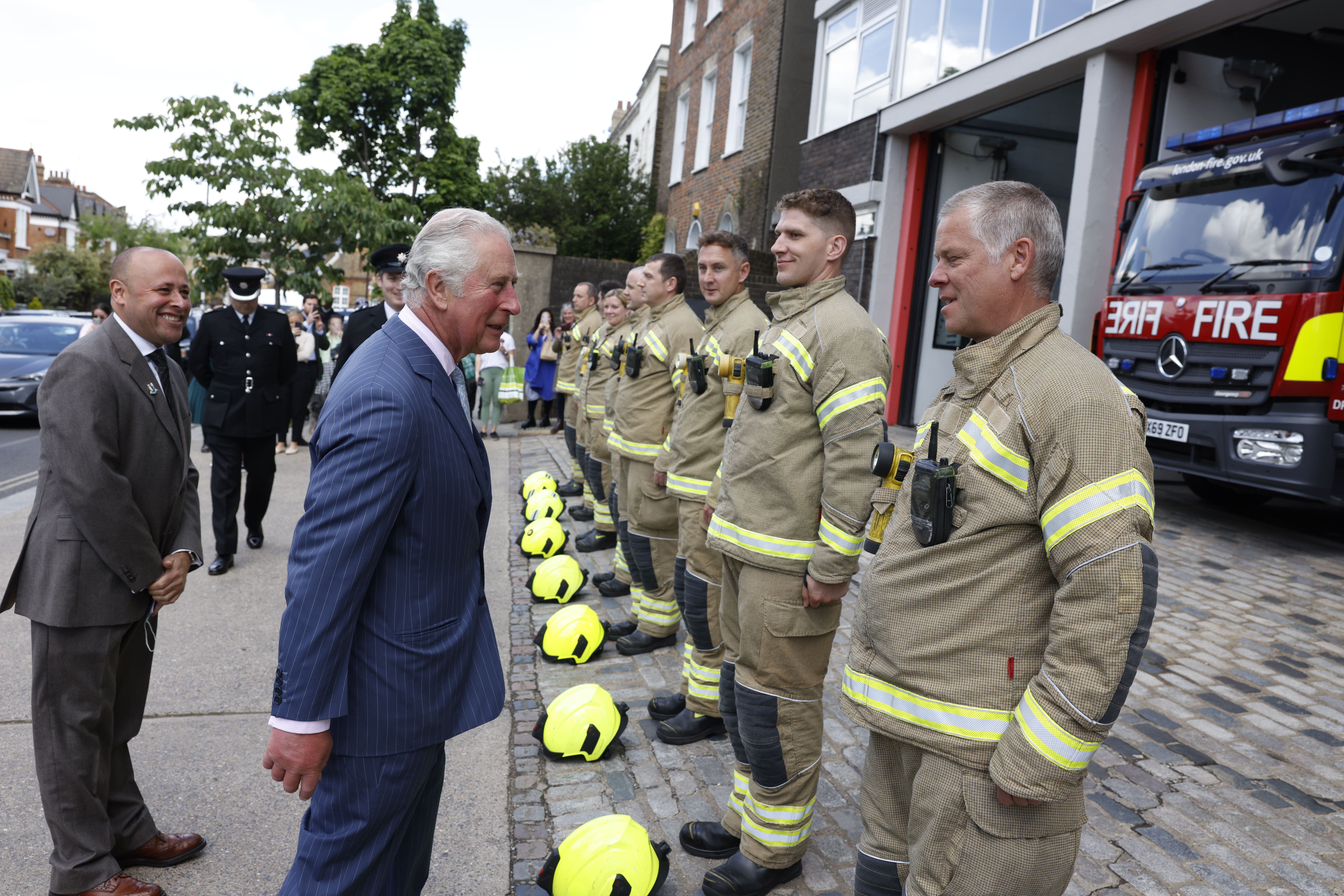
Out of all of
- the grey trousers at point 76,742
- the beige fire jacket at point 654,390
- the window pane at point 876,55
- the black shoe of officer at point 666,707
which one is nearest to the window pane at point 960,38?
the window pane at point 876,55

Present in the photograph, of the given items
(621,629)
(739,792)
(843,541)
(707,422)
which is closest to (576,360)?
(621,629)

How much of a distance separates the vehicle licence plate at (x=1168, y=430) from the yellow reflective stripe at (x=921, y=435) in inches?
262

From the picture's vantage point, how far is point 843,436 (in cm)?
306

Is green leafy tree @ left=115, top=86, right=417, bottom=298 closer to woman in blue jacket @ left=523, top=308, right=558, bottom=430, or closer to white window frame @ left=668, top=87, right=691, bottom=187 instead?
woman in blue jacket @ left=523, top=308, right=558, bottom=430

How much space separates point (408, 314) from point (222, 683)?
11.6 feet

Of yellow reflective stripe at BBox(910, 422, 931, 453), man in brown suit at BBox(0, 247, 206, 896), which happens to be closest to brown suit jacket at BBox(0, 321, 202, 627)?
man in brown suit at BBox(0, 247, 206, 896)

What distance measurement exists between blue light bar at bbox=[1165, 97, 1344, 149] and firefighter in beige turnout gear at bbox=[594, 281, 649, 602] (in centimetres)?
538

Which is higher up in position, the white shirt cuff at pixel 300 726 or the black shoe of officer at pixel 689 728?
the white shirt cuff at pixel 300 726

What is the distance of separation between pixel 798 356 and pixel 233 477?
5.39m

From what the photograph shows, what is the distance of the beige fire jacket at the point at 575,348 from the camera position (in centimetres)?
1052

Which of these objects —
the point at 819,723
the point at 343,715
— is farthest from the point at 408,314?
the point at 819,723

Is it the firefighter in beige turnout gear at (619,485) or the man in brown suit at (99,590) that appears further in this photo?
the firefighter in beige turnout gear at (619,485)

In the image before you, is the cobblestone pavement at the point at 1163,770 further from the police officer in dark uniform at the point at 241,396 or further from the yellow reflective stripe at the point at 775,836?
the police officer in dark uniform at the point at 241,396

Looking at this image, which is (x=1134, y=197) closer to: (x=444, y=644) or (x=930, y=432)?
(x=930, y=432)
